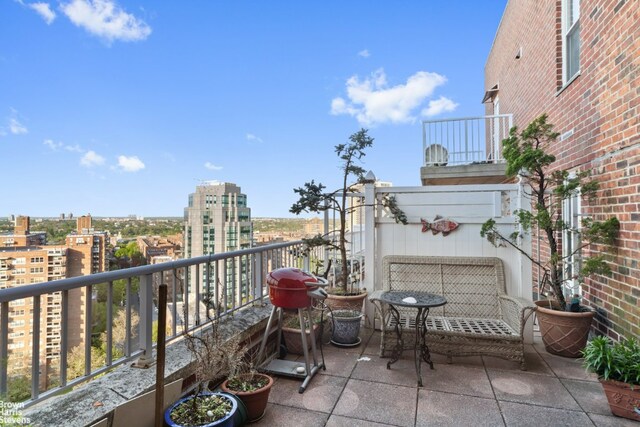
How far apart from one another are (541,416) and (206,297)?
2.45 meters

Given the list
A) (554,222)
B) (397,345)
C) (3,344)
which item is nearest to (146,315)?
(3,344)

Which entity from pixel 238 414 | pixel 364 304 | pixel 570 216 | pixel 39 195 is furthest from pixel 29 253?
pixel 39 195

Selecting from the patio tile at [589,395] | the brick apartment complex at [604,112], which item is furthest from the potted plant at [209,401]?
the brick apartment complex at [604,112]

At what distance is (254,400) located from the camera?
84.9 inches

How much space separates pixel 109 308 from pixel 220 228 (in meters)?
2.73

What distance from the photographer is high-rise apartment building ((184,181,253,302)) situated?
3.34 meters

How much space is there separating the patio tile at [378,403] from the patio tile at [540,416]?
619 millimetres

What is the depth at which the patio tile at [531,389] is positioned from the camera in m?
2.42

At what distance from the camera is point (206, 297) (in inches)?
101

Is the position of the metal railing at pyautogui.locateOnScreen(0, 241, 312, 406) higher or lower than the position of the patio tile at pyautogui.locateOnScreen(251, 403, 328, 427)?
higher

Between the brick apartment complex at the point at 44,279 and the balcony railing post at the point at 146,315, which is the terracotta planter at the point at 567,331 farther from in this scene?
the brick apartment complex at the point at 44,279

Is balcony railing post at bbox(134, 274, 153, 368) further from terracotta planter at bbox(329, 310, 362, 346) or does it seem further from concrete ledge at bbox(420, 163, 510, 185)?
concrete ledge at bbox(420, 163, 510, 185)

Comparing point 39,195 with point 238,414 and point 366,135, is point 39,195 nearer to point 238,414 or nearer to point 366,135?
point 366,135

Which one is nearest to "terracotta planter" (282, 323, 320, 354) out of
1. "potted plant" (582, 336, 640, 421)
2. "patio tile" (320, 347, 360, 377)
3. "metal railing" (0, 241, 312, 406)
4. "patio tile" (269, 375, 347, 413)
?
"patio tile" (320, 347, 360, 377)
